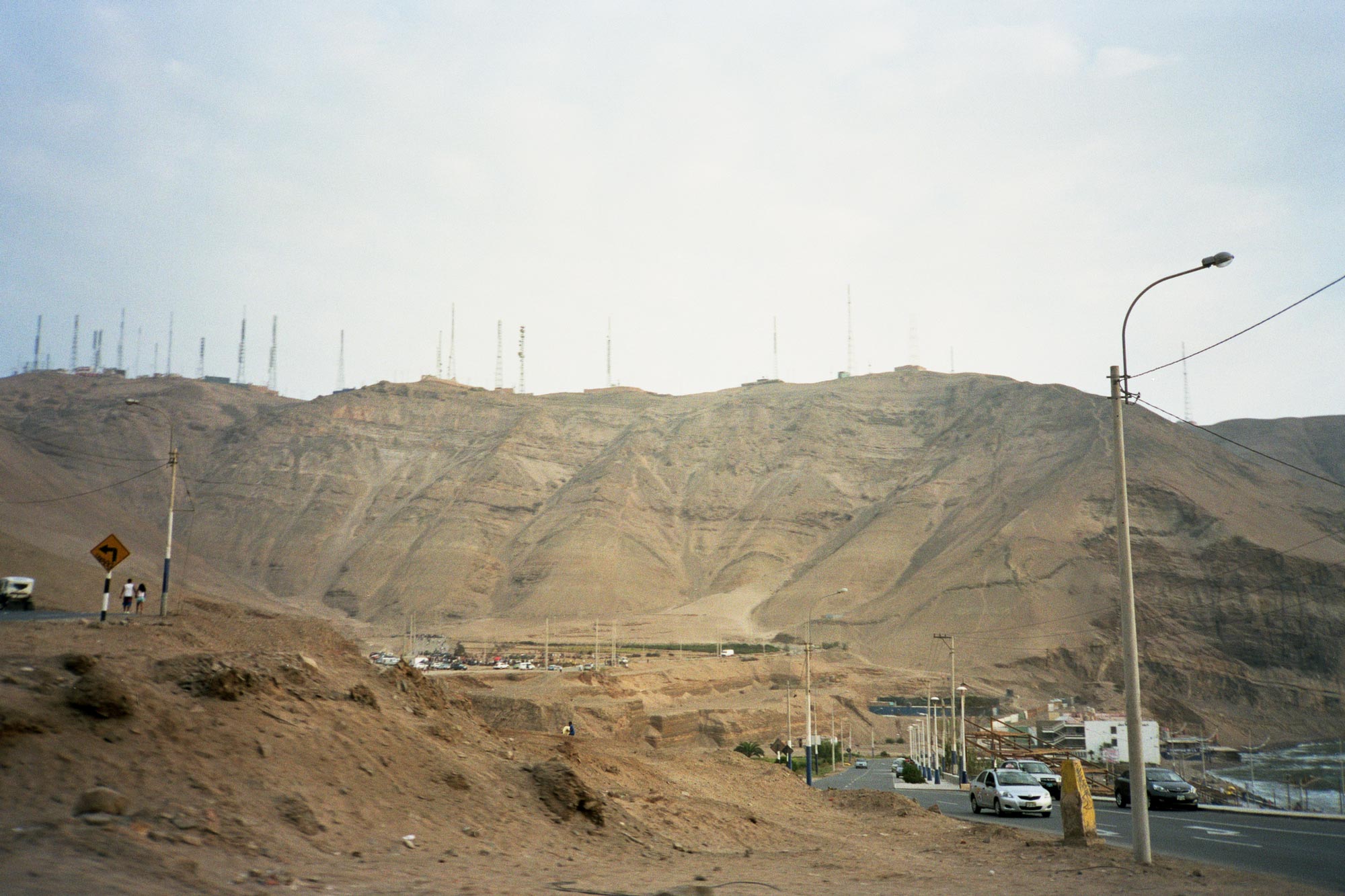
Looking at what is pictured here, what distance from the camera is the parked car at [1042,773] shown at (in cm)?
3105

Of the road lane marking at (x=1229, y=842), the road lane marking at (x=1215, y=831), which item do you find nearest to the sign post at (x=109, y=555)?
the road lane marking at (x=1229, y=842)

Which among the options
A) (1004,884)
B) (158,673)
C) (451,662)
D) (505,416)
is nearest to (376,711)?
(158,673)

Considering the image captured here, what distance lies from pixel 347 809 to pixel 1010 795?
68.4 feet

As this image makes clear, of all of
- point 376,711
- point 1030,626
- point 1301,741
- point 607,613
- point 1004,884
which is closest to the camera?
point 1004,884

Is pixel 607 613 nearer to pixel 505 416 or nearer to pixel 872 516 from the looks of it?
pixel 872 516

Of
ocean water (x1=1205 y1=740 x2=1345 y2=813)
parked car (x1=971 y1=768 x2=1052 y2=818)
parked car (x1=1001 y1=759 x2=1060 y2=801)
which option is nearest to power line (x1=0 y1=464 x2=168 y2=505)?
parked car (x1=1001 y1=759 x2=1060 y2=801)

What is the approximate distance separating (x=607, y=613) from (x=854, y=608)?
104 feet

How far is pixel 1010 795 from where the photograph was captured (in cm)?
2752

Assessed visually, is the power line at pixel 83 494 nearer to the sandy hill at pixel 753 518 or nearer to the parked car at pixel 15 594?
the sandy hill at pixel 753 518

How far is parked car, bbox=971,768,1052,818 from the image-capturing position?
89.3 ft

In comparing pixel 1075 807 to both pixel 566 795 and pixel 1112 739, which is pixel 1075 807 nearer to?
pixel 566 795

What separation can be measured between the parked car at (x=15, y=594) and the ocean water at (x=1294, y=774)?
45459mm

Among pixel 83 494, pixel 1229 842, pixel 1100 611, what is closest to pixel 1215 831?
pixel 1229 842

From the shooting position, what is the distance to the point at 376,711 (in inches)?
600
